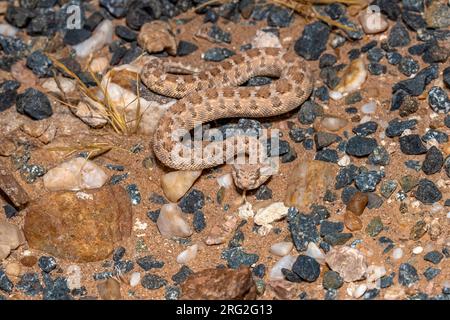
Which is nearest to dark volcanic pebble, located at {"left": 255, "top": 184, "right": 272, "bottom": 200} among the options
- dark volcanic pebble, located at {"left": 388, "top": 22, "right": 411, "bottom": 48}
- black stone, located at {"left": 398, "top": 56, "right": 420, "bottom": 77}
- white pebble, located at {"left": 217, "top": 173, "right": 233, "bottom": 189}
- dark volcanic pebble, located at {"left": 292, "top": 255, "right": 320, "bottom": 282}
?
white pebble, located at {"left": 217, "top": 173, "right": 233, "bottom": 189}

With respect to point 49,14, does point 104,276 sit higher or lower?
lower

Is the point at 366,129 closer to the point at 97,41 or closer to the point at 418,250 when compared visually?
the point at 418,250

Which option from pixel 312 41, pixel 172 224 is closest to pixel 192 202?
pixel 172 224

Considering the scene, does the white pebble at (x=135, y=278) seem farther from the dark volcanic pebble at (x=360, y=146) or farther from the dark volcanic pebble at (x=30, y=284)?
the dark volcanic pebble at (x=360, y=146)

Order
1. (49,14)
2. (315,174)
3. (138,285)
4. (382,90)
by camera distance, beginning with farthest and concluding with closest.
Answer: (49,14) < (382,90) < (315,174) < (138,285)

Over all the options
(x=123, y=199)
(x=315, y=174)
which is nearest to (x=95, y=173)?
(x=123, y=199)

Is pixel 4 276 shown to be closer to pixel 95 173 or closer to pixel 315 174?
pixel 95 173
